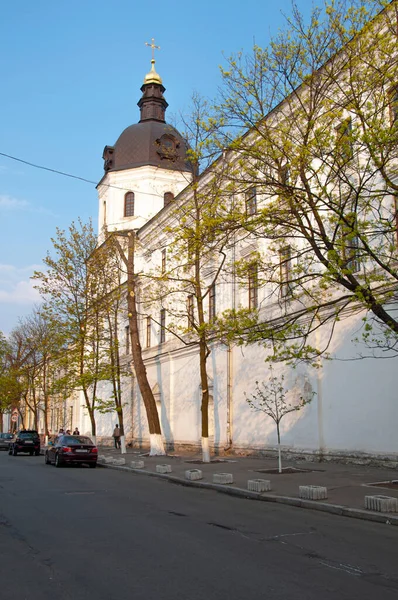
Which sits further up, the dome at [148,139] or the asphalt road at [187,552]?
the dome at [148,139]

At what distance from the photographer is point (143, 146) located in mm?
41469

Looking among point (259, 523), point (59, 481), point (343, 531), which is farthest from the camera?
point (59, 481)

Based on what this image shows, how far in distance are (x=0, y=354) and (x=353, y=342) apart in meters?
50.3

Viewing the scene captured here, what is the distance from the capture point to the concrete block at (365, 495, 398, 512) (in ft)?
31.4

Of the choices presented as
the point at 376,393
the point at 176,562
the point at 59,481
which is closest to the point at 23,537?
the point at 176,562

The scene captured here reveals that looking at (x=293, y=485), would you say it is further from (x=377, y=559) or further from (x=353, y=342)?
(x=377, y=559)

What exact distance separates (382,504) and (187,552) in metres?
4.35

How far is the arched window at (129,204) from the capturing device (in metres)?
41.3

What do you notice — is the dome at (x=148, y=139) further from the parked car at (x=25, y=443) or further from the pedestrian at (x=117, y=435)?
the parked car at (x=25, y=443)

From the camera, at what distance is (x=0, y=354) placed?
60438 millimetres

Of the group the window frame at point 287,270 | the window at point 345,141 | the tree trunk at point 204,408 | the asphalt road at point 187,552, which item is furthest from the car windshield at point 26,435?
the window at point 345,141

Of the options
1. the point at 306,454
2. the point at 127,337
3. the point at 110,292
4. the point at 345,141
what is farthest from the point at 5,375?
the point at 345,141

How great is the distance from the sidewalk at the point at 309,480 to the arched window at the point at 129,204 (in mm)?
23331

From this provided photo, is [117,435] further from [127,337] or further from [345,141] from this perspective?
[345,141]
